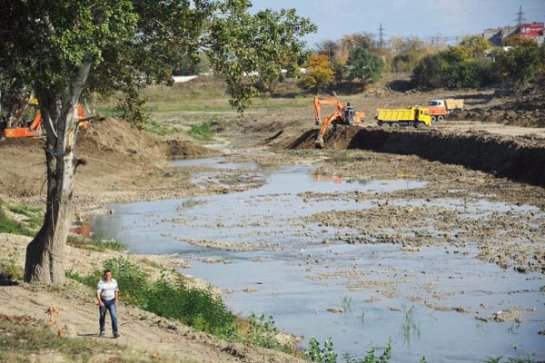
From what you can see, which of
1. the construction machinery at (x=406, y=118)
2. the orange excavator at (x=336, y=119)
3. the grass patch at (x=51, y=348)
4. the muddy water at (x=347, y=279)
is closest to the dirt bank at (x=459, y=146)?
the orange excavator at (x=336, y=119)

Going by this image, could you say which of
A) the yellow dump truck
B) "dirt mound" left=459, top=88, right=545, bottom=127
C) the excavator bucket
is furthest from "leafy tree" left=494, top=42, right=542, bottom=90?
the excavator bucket

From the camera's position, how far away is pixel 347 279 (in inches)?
981

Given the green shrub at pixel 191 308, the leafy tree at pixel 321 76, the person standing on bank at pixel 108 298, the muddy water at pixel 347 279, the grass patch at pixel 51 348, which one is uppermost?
the leafy tree at pixel 321 76

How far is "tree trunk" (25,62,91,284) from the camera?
18844mm

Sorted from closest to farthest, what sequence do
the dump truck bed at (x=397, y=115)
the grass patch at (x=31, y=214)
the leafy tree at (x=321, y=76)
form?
1. the grass patch at (x=31, y=214)
2. the dump truck bed at (x=397, y=115)
3. the leafy tree at (x=321, y=76)

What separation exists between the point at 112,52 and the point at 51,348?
7.12 m

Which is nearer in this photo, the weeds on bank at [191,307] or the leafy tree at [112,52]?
the leafy tree at [112,52]

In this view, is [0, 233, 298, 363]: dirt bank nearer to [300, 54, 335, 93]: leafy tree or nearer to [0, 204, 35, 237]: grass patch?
[0, 204, 35, 237]: grass patch

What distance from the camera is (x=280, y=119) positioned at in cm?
8956

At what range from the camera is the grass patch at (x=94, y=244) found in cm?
2752

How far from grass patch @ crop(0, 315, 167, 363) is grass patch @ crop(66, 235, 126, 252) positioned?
11874mm

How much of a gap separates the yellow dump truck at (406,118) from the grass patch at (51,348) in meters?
56.5

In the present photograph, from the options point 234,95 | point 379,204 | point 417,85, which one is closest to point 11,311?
point 234,95

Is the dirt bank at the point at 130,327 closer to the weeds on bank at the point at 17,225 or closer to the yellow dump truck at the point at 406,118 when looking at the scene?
the weeds on bank at the point at 17,225
